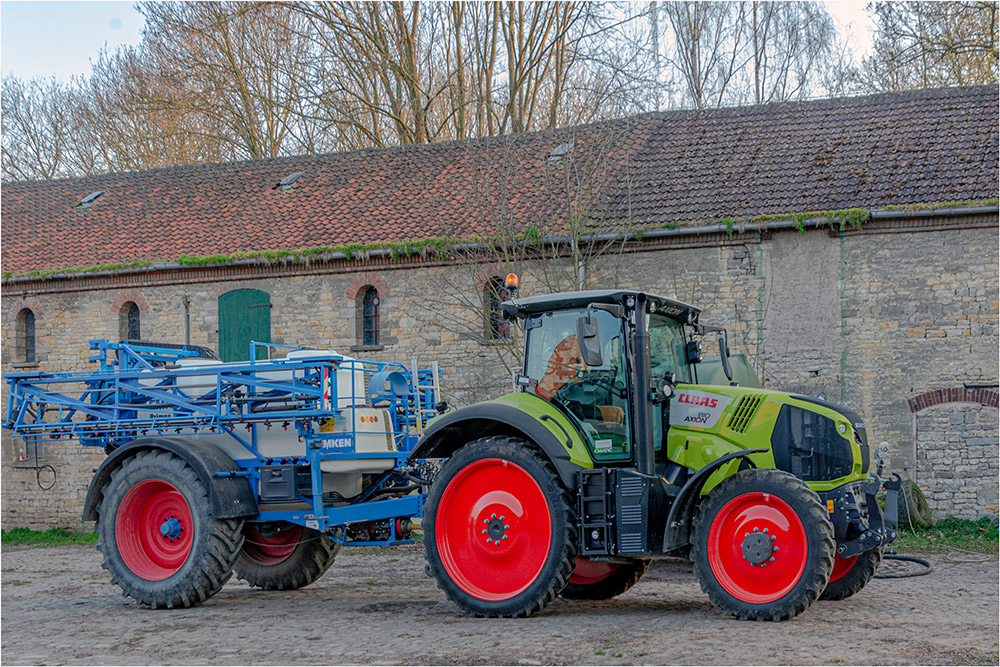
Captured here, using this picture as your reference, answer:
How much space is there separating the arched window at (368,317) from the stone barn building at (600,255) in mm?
37

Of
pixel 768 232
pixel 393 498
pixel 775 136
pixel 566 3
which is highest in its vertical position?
pixel 566 3

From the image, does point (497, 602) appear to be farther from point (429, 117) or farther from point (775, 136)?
point (429, 117)

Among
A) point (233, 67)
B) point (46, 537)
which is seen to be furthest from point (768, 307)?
point (233, 67)

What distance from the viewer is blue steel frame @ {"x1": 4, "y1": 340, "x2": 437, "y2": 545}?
29.8ft

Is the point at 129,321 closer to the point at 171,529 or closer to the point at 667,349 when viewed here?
the point at 171,529

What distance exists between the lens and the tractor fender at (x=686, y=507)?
24.0 feet

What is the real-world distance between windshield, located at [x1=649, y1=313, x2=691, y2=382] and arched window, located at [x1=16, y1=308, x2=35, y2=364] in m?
15.4

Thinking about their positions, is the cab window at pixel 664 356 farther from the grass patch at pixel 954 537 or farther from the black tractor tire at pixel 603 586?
the grass patch at pixel 954 537

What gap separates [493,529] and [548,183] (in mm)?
10442

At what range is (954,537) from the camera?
14.4m

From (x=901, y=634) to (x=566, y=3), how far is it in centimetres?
2294

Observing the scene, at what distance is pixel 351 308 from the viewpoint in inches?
714

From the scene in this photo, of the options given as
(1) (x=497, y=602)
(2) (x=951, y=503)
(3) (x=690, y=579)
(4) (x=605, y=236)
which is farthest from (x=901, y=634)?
(4) (x=605, y=236)

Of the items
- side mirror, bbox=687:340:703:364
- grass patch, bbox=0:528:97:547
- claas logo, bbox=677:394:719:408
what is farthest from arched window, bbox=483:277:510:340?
claas logo, bbox=677:394:719:408
